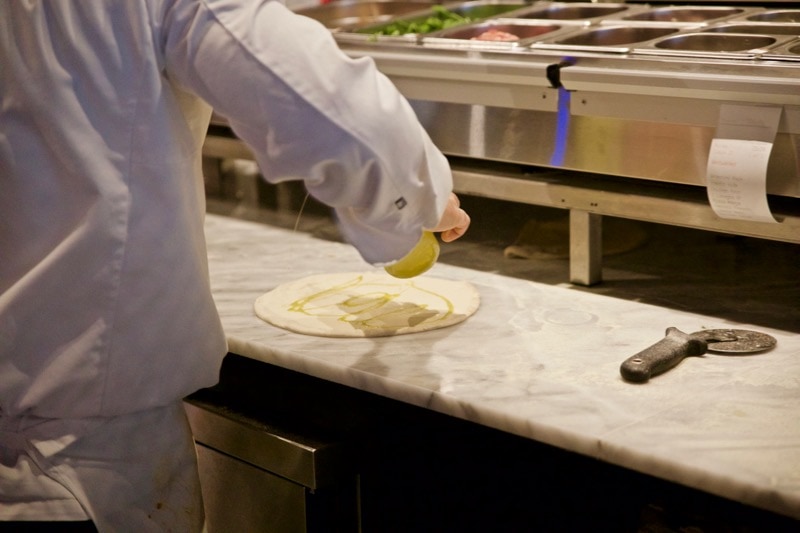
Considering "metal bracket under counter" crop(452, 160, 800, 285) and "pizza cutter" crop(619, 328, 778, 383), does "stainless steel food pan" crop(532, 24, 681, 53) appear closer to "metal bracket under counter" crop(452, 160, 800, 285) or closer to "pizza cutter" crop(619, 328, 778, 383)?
"metal bracket under counter" crop(452, 160, 800, 285)

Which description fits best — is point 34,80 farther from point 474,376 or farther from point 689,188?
point 689,188

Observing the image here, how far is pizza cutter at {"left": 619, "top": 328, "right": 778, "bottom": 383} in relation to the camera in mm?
1467

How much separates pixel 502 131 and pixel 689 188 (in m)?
0.37

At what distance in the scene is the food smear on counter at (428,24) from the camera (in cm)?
239

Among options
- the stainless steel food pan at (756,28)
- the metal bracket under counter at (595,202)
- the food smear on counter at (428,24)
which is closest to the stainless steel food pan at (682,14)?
the stainless steel food pan at (756,28)

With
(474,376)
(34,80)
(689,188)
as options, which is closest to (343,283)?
(474,376)

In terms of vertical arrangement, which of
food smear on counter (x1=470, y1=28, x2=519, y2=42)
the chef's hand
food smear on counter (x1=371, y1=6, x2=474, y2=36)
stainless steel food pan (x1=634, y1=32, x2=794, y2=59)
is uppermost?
food smear on counter (x1=371, y1=6, x2=474, y2=36)

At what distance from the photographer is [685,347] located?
60.2 inches

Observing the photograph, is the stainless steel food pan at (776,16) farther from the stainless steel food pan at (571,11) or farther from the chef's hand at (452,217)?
the chef's hand at (452,217)

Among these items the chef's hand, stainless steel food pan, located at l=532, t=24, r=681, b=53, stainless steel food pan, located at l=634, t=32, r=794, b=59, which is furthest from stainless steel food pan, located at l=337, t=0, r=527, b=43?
the chef's hand

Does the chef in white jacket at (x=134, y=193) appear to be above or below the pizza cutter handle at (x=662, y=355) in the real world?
above

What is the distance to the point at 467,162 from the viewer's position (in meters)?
2.13

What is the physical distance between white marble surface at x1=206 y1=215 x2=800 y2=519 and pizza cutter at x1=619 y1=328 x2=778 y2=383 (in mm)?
15

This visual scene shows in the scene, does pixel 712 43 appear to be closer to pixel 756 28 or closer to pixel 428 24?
pixel 756 28
